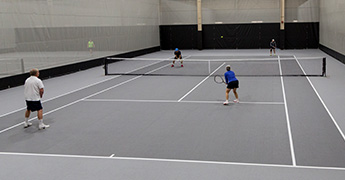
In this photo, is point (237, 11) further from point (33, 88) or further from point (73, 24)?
point (33, 88)

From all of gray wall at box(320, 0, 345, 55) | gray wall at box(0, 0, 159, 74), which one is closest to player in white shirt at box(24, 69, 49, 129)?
gray wall at box(0, 0, 159, 74)

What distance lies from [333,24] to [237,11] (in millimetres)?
14157

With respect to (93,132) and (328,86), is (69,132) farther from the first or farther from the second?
(328,86)

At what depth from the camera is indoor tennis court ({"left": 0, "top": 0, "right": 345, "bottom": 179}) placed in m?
7.35

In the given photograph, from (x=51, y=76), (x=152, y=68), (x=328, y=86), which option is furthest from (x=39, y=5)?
(x=328, y=86)

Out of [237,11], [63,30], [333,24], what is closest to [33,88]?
[63,30]

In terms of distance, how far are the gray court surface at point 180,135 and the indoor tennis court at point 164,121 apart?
0.03 m

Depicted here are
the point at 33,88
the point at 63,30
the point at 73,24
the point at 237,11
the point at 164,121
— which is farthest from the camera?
the point at 237,11

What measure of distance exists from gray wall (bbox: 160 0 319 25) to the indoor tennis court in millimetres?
14828

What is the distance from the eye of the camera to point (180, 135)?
9.55 metres

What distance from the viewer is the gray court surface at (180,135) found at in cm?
721

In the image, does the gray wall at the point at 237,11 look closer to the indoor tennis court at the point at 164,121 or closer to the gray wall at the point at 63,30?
the gray wall at the point at 63,30

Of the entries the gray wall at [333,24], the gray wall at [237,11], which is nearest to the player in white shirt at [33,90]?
the gray wall at [333,24]

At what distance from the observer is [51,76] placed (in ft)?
71.5
